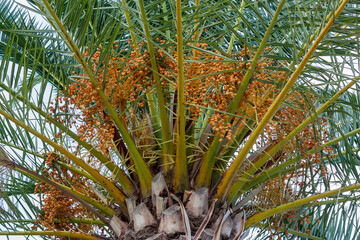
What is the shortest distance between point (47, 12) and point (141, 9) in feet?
1.15

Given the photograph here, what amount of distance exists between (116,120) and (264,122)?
1.98 feet

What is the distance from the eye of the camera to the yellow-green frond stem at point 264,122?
1.44 m

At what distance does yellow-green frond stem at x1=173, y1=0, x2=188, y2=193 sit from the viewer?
63.8 inches

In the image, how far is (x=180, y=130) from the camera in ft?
6.06

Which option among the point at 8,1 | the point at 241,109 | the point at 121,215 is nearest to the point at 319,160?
the point at 241,109

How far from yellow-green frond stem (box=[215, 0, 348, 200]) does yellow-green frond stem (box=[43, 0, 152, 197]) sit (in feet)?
1.08

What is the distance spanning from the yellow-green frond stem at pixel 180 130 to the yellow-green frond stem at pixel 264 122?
0.57 feet

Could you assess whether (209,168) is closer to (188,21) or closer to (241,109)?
(241,109)

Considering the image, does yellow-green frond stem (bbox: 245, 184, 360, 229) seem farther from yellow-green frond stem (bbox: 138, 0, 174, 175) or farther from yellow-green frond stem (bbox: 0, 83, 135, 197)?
yellow-green frond stem (bbox: 0, 83, 135, 197)

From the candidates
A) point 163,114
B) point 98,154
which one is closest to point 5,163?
point 98,154

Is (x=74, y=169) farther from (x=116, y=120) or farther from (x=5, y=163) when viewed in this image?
(x=116, y=120)

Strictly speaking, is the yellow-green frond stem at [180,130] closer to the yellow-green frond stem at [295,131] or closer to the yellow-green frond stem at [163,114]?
the yellow-green frond stem at [163,114]

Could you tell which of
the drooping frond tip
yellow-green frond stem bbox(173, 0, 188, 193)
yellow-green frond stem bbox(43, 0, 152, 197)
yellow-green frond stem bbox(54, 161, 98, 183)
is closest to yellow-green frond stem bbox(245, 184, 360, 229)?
yellow-green frond stem bbox(173, 0, 188, 193)

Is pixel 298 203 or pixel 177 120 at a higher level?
pixel 177 120
